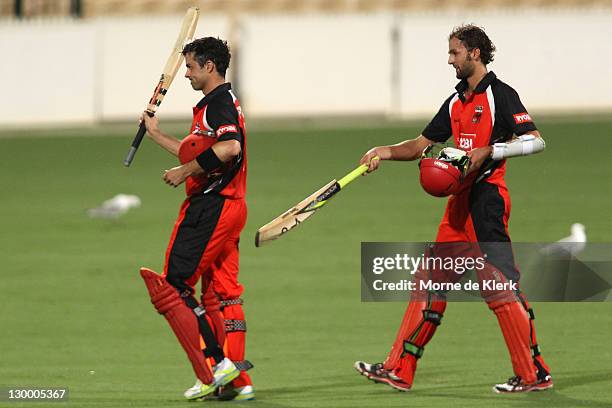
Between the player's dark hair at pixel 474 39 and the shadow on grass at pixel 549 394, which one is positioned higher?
the player's dark hair at pixel 474 39

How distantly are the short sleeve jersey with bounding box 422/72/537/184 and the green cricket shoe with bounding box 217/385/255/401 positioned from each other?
180 centimetres

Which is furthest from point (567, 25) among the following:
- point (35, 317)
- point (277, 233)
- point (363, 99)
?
point (277, 233)

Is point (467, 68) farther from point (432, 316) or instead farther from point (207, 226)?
point (207, 226)

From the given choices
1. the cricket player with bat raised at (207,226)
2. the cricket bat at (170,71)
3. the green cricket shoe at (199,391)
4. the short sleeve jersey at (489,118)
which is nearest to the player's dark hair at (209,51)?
the cricket player with bat raised at (207,226)

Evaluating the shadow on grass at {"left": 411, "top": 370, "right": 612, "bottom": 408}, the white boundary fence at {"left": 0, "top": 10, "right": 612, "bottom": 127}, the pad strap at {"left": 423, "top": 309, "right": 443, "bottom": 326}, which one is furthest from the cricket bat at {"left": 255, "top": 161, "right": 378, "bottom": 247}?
the white boundary fence at {"left": 0, "top": 10, "right": 612, "bottom": 127}

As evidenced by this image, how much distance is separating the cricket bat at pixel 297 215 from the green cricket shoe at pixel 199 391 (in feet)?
2.77

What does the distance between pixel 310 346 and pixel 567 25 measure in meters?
17.6

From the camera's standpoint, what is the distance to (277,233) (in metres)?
8.24

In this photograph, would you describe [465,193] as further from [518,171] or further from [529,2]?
[529,2]

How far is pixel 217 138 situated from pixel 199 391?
4.71 feet

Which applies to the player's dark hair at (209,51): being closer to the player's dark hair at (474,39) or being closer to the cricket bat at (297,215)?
the cricket bat at (297,215)

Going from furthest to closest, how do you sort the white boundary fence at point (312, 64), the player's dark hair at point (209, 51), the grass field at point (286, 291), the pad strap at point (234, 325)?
the white boundary fence at point (312, 64)
the grass field at point (286, 291)
the pad strap at point (234, 325)
the player's dark hair at point (209, 51)

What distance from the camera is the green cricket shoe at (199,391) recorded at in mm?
8055

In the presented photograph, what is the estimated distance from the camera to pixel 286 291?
11.8m
